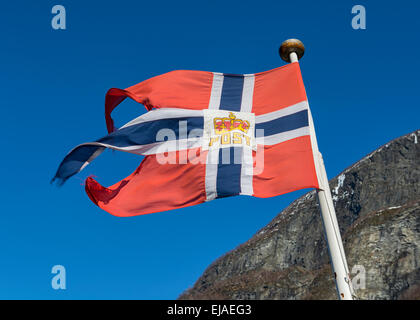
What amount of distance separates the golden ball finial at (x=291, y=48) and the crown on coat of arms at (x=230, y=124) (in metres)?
1.43

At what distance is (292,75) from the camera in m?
9.27

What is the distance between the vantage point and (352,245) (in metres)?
97.7

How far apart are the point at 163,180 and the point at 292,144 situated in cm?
231

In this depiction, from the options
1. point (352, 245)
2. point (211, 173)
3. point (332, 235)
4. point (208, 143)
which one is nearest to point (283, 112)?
point (208, 143)

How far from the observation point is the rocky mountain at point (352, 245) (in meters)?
89.9

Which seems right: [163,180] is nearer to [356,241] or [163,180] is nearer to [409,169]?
[356,241]

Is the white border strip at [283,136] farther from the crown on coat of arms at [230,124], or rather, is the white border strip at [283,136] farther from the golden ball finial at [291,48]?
the golden ball finial at [291,48]

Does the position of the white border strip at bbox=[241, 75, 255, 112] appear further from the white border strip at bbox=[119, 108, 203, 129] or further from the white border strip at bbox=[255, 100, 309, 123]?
the white border strip at bbox=[119, 108, 203, 129]

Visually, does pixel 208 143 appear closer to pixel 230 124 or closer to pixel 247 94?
pixel 230 124

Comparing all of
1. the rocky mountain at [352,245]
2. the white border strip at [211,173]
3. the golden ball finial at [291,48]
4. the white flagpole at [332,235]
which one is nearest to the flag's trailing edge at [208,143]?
the white border strip at [211,173]

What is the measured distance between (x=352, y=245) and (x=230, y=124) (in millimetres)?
93558

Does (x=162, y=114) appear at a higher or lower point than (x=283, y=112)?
higher

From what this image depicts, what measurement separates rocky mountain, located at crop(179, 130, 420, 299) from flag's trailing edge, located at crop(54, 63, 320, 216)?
75.2 metres
